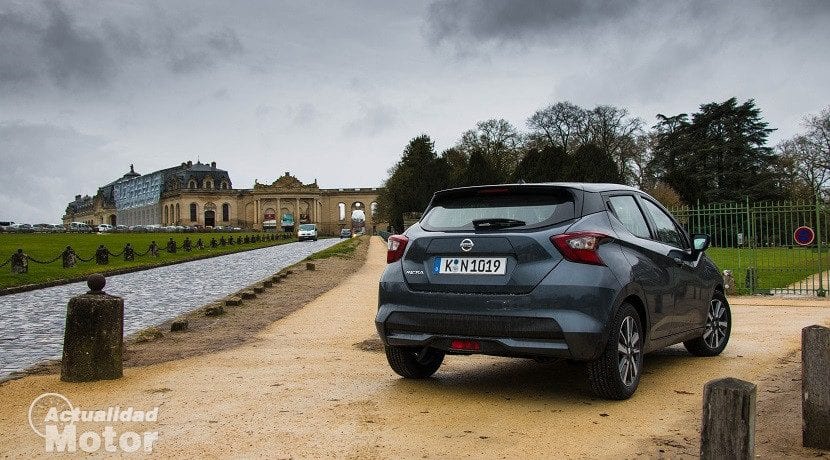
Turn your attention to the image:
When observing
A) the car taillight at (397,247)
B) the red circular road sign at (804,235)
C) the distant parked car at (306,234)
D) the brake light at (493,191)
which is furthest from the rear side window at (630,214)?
the distant parked car at (306,234)

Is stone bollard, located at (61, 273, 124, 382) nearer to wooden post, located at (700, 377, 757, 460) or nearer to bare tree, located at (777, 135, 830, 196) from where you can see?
wooden post, located at (700, 377, 757, 460)

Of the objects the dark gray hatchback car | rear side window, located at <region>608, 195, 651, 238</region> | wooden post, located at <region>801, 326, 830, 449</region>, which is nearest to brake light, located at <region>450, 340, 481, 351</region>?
the dark gray hatchback car

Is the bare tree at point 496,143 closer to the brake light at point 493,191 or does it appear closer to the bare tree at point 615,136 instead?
the bare tree at point 615,136

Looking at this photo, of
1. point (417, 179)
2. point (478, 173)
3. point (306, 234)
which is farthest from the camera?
point (306, 234)

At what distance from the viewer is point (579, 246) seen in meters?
5.39

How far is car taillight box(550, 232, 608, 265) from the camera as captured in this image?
212 inches

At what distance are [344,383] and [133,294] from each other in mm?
12999

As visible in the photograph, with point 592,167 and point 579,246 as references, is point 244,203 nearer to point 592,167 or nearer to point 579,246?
point 592,167

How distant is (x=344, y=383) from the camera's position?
6473mm

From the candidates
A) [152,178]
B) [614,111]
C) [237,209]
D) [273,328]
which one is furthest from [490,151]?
[152,178]

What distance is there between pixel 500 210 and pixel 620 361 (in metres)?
1.45

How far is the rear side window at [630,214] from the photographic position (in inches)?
245

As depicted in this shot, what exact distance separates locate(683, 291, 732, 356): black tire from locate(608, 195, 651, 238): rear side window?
152 cm

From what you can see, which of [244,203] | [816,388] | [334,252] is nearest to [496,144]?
[334,252]
